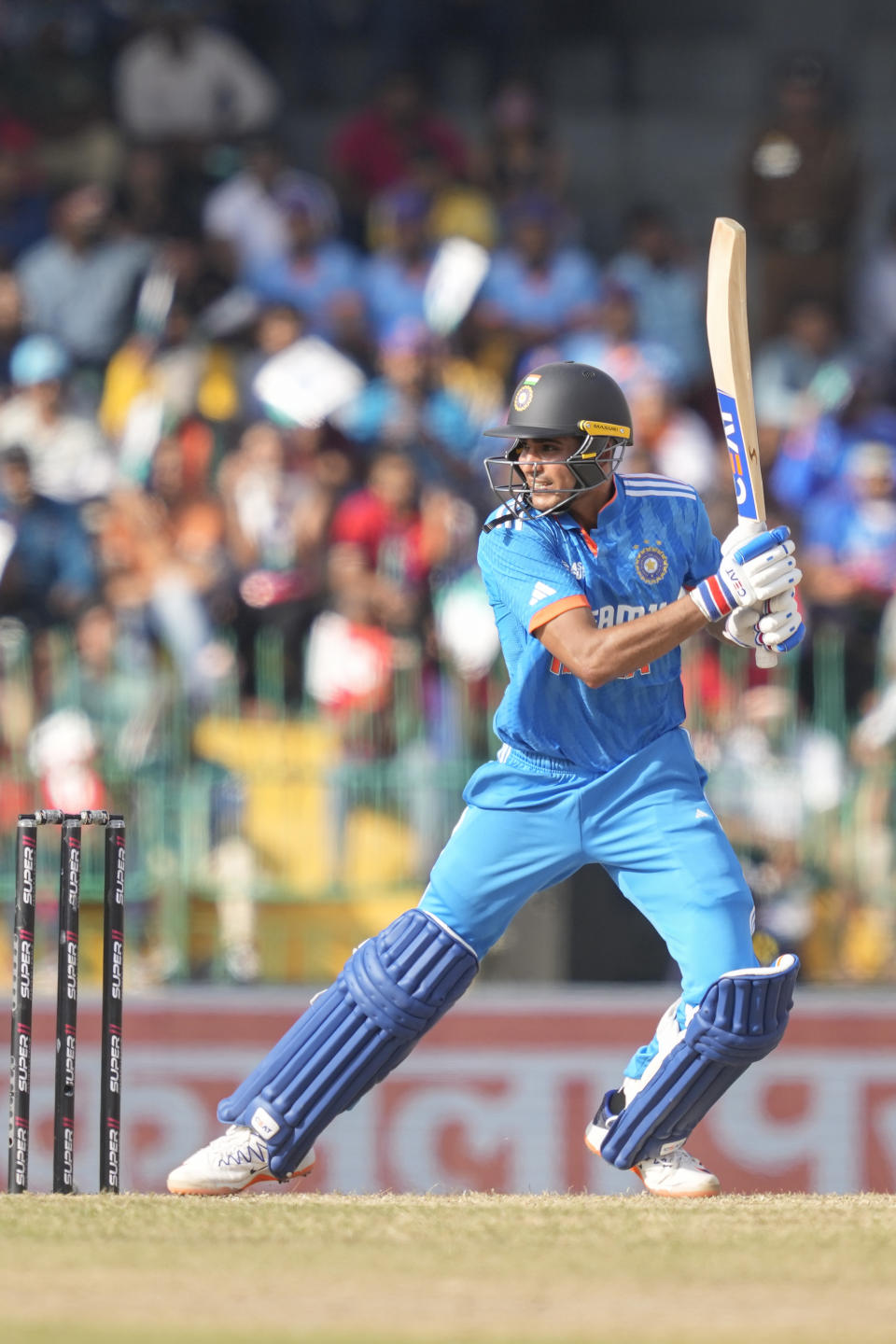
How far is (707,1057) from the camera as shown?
5.38 metres

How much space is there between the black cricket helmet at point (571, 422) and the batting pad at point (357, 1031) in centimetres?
114

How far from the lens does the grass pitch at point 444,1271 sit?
4.04 meters

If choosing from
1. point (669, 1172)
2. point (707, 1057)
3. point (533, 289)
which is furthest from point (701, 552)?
point (533, 289)

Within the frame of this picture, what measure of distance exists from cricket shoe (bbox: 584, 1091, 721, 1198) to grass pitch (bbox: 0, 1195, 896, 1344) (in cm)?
14

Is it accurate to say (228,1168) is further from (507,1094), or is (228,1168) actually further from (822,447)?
(822,447)

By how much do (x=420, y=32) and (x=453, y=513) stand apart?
5084 millimetres

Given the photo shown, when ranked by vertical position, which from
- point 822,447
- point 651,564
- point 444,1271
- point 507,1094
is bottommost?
point 507,1094

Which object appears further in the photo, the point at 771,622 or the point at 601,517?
the point at 601,517

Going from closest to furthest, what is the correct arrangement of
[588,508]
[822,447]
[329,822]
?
[588,508]
[329,822]
[822,447]

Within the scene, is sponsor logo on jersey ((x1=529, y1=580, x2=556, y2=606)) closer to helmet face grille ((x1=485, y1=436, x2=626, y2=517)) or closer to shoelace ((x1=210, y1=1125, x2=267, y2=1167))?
helmet face grille ((x1=485, y1=436, x2=626, y2=517))

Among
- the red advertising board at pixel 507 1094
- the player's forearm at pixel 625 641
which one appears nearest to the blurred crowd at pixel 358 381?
the red advertising board at pixel 507 1094

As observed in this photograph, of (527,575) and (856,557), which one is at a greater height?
(856,557)

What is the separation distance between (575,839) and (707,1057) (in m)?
0.63

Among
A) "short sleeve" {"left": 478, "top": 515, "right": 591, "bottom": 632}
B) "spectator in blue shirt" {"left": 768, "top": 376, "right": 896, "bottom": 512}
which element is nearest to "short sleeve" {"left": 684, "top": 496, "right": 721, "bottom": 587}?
"short sleeve" {"left": 478, "top": 515, "right": 591, "bottom": 632}
